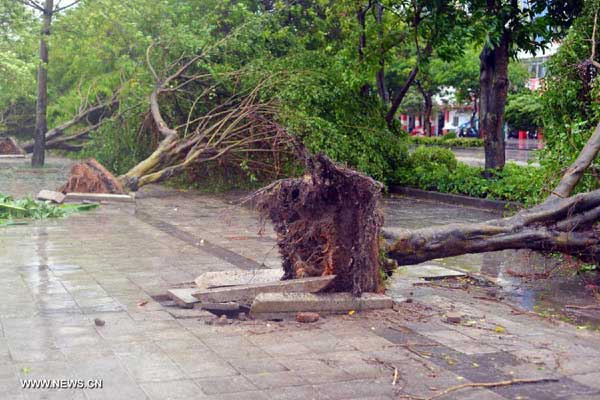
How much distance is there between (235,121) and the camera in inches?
650

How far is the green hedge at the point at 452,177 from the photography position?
16.4 m

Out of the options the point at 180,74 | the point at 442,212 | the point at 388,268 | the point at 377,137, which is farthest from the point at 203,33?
the point at 388,268

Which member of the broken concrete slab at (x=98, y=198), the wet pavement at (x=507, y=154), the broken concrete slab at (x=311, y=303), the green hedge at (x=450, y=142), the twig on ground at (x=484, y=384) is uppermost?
the green hedge at (x=450, y=142)

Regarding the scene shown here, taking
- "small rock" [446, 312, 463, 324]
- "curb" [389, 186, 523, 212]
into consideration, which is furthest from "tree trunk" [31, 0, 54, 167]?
"small rock" [446, 312, 463, 324]

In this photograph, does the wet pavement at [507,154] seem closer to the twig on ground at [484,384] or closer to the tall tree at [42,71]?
the tall tree at [42,71]

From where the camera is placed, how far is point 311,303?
22.5 feet

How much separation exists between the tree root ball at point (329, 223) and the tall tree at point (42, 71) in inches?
633

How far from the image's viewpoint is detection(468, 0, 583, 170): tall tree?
642 inches

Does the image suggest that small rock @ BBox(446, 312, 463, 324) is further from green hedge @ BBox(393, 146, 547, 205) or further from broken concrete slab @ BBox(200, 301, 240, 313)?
green hedge @ BBox(393, 146, 547, 205)

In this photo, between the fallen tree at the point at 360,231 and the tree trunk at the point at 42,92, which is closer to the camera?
the fallen tree at the point at 360,231

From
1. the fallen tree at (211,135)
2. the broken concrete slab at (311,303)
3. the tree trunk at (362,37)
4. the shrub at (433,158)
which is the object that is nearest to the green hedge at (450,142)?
the shrub at (433,158)

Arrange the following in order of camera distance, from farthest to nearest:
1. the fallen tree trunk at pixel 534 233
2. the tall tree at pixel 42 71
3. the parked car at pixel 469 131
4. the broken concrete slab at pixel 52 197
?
1. the parked car at pixel 469 131
2. the tall tree at pixel 42 71
3. the broken concrete slab at pixel 52 197
4. the fallen tree trunk at pixel 534 233

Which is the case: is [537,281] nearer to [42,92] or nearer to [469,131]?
[42,92]

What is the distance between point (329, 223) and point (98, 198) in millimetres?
9565
